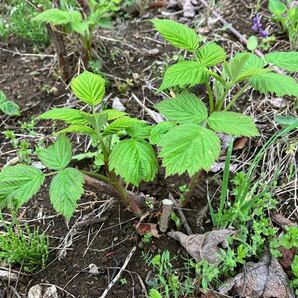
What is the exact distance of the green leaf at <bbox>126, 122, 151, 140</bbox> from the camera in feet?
5.61

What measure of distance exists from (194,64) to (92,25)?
1.12 metres

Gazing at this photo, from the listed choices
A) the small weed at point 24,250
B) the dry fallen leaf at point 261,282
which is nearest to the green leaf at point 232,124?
the dry fallen leaf at point 261,282

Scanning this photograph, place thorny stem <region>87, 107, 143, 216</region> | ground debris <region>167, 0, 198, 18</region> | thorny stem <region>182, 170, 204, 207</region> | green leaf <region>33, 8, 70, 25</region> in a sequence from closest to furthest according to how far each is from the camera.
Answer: thorny stem <region>87, 107, 143, 216</region> < thorny stem <region>182, 170, 204, 207</region> < green leaf <region>33, 8, 70, 25</region> < ground debris <region>167, 0, 198, 18</region>

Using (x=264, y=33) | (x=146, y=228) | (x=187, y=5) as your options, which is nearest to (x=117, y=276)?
(x=146, y=228)

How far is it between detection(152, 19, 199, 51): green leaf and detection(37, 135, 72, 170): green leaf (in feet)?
1.94

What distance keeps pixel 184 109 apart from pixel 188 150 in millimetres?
225

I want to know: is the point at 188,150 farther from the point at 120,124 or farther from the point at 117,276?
the point at 117,276

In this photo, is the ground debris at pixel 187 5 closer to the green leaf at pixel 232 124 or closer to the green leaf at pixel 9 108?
the green leaf at pixel 9 108

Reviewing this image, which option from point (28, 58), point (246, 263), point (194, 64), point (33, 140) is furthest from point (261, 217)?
point (28, 58)

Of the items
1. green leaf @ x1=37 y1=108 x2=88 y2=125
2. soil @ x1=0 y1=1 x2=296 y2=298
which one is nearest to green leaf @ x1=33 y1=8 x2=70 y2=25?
soil @ x1=0 y1=1 x2=296 y2=298

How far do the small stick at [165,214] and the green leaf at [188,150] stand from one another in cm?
39

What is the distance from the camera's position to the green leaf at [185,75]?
1.67 m

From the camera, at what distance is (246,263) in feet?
5.97

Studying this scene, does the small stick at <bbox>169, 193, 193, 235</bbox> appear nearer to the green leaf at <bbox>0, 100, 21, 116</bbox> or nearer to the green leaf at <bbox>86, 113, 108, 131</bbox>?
the green leaf at <bbox>86, 113, 108, 131</bbox>
